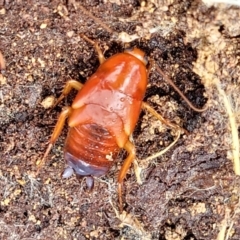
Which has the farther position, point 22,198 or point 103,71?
point 22,198

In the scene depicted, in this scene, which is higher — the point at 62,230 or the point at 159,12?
the point at 159,12

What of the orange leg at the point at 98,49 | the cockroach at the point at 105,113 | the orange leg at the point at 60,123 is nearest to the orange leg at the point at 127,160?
the cockroach at the point at 105,113

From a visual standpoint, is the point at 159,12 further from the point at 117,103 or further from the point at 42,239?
the point at 42,239

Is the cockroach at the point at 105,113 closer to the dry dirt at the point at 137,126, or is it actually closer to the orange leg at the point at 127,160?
the orange leg at the point at 127,160

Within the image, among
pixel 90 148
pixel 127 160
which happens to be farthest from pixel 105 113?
pixel 127 160

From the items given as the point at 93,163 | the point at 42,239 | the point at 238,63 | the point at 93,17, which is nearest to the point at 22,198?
the point at 42,239

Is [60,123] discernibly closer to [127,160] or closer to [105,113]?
[105,113]
